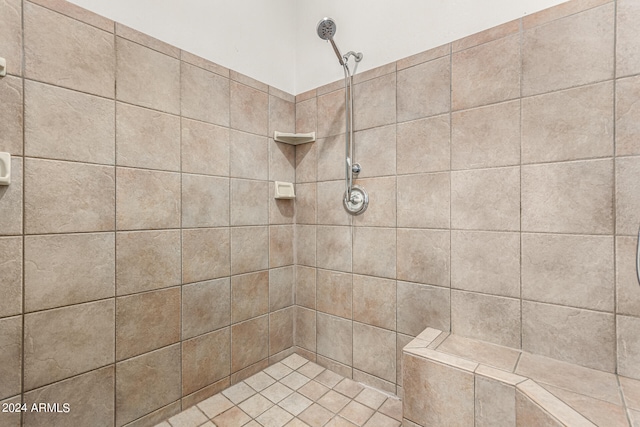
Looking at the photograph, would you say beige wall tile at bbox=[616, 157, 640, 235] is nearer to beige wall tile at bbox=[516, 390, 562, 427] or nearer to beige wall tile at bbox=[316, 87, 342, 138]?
beige wall tile at bbox=[516, 390, 562, 427]

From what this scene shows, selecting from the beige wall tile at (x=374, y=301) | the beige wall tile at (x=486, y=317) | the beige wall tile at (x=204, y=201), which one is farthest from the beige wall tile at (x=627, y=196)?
the beige wall tile at (x=204, y=201)

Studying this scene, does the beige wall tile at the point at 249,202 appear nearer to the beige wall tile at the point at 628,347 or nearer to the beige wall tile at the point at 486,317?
the beige wall tile at the point at 486,317

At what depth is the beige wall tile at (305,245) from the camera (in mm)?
1637

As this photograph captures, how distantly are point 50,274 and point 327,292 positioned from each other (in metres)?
1.15

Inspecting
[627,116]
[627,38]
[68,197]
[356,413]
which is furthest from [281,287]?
[627,38]

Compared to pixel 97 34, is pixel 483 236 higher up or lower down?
lower down

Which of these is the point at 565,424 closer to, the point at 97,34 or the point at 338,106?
the point at 338,106

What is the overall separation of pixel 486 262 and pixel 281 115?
1.29 meters

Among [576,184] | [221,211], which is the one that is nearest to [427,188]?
[576,184]

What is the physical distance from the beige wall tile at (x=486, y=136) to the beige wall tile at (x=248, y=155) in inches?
36.8

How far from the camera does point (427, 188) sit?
1241 millimetres

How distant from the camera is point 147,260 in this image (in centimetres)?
113

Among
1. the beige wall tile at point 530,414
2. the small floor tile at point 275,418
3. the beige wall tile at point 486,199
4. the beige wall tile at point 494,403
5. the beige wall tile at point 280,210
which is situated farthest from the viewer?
the beige wall tile at point 280,210

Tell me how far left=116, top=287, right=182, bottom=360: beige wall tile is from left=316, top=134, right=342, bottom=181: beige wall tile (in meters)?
0.92
